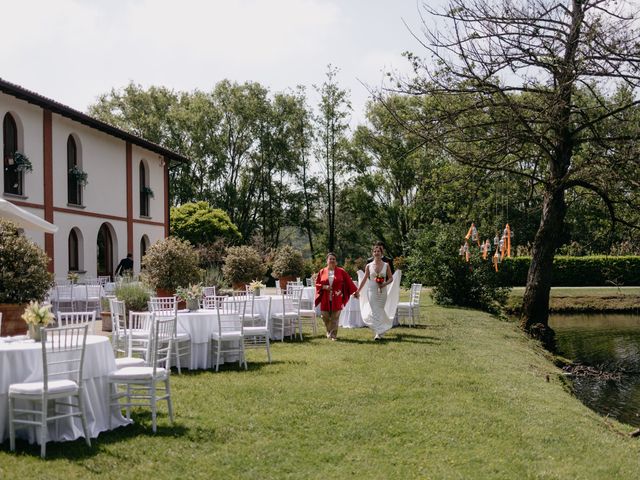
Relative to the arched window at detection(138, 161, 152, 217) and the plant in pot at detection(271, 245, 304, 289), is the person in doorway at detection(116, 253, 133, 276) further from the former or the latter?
the plant in pot at detection(271, 245, 304, 289)

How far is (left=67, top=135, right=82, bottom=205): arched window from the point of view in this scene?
2214 centimetres

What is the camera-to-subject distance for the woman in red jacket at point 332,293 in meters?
13.5

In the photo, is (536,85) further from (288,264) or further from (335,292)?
(288,264)

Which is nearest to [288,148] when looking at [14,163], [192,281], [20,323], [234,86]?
[234,86]

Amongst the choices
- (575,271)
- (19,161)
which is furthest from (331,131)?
(19,161)

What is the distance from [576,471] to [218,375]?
5261mm

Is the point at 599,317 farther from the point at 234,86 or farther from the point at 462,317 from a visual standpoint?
the point at 234,86

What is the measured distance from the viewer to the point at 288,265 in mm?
21859

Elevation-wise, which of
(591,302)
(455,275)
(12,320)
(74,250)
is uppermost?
(74,250)

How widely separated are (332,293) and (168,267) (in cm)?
362

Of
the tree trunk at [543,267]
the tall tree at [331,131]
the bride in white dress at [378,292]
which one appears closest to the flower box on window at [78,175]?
the bride in white dress at [378,292]

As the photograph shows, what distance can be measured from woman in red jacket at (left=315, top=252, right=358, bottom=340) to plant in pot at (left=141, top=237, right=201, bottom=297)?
292 cm

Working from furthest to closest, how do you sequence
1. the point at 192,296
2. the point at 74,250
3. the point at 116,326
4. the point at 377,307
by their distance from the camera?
1. the point at 74,250
2. the point at 377,307
3. the point at 192,296
4. the point at 116,326

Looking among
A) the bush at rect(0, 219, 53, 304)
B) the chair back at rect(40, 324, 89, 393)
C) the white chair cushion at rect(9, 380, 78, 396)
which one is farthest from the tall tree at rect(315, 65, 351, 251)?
the white chair cushion at rect(9, 380, 78, 396)
